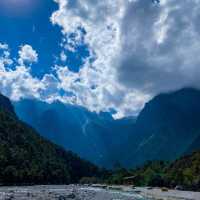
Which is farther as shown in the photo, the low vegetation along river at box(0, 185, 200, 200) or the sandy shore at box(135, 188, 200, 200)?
the sandy shore at box(135, 188, 200, 200)

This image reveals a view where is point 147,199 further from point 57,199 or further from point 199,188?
point 199,188

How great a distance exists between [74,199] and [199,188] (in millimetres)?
83767

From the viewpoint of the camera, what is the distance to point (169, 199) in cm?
11331

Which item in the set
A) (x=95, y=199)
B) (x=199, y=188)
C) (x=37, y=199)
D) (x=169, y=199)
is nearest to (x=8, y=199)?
(x=37, y=199)

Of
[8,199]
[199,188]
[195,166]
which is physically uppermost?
[195,166]

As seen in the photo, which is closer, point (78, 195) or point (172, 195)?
point (78, 195)

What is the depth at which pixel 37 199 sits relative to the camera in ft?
303

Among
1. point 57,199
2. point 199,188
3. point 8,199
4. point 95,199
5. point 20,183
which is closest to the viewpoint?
point 8,199

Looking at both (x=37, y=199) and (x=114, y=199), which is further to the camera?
(x=114, y=199)

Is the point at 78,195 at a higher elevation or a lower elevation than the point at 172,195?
lower

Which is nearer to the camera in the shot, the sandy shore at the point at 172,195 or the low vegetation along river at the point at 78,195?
the low vegetation along river at the point at 78,195

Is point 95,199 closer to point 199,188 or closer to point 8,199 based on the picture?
point 8,199

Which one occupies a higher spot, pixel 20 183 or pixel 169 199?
pixel 20 183

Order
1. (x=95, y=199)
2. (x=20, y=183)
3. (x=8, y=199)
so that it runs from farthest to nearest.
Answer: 1. (x=20, y=183)
2. (x=95, y=199)
3. (x=8, y=199)
